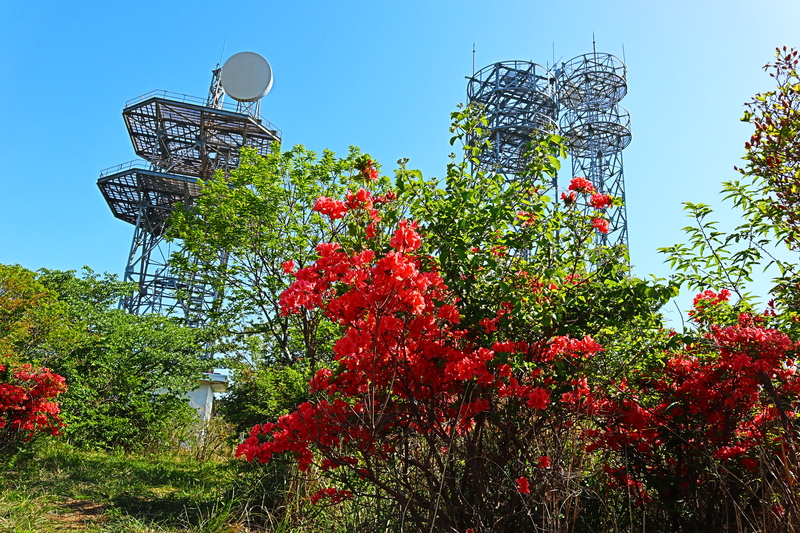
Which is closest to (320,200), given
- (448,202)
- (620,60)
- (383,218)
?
(383,218)

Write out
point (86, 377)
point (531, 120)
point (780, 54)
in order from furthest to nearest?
point (531, 120) → point (86, 377) → point (780, 54)

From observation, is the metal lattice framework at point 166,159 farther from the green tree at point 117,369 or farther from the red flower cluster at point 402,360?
the red flower cluster at point 402,360

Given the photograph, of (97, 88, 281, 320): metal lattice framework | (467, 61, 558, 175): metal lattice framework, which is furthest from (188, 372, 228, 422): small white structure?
(467, 61, 558, 175): metal lattice framework

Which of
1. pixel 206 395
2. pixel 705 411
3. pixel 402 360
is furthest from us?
pixel 206 395

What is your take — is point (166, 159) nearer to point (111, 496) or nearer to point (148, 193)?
point (148, 193)

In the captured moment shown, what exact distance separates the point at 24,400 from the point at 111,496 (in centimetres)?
435

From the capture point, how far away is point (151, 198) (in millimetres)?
25078

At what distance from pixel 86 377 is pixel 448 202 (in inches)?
513

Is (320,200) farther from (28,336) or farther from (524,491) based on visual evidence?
(28,336)

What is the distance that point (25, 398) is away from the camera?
32.0ft

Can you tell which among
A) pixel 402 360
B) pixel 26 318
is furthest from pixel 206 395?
pixel 402 360

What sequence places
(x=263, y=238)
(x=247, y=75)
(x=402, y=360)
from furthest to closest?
1. (x=247, y=75)
2. (x=263, y=238)
3. (x=402, y=360)

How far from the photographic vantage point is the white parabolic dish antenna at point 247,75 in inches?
961

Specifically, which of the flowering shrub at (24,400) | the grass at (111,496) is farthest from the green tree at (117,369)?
Answer: the grass at (111,496)
